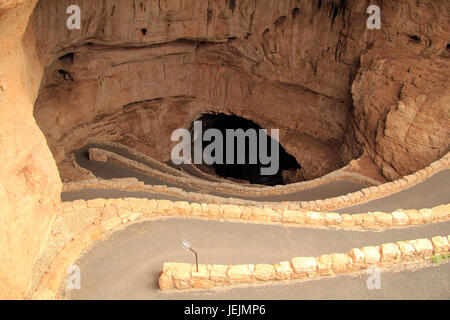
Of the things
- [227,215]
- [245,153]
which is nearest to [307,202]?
[227,215]

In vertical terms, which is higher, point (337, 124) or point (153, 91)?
point (153, 91)

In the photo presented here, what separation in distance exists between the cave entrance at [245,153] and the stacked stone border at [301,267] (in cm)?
1197

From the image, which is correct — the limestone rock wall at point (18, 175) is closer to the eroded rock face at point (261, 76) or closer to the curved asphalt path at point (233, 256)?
the curved asphalt path at point (233, 256)

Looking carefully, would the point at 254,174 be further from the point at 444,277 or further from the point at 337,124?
the point at 444,277

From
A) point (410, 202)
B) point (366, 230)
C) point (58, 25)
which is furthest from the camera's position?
point (58, 25)

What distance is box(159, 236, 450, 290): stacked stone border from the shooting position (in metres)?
5.53

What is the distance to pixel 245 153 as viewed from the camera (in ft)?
64.2

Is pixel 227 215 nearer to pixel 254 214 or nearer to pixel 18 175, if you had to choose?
pixel 254 214

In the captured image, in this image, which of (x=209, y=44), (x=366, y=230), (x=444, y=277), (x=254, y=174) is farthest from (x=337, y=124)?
(x=444, y=277)

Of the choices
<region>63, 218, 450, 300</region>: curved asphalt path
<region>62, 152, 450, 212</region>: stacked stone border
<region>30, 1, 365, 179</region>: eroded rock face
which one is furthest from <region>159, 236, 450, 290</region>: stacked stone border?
<region>30, 1, 365, 179</region>: eroded rock face

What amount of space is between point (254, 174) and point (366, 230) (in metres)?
12.4

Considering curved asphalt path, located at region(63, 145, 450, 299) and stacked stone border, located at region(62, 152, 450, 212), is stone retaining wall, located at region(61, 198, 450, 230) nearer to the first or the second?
curved asphalt path, located at region(63, 145, 450, 299)

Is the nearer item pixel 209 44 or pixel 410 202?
pixel 410 202
